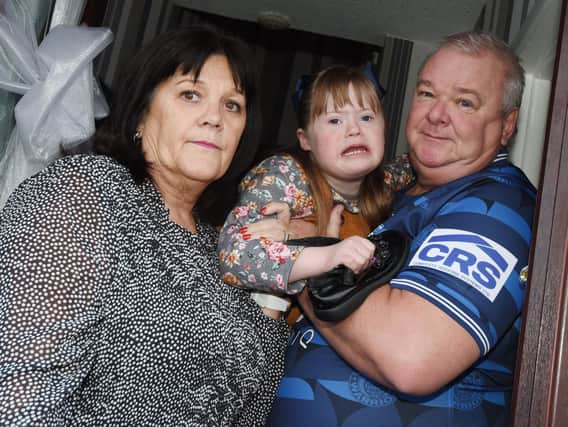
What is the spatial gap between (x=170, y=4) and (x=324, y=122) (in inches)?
93.6

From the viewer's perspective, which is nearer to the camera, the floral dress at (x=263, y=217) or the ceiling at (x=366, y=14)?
the floral dress at (x=263, y=217)

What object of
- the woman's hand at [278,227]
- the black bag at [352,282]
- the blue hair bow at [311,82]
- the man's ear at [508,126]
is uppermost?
the blue hair bow at [311,82]

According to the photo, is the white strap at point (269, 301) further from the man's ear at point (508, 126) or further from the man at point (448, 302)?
the man's ear at point (508, 126)

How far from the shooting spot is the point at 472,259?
1446 mm

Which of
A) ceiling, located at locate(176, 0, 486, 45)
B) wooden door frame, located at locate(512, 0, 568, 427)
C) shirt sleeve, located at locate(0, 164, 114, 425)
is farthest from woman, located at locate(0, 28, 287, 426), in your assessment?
ceiling, located at locate(176, 0, 486, 45)

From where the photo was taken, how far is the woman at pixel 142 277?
3.95ft

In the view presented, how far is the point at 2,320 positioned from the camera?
3.88ft

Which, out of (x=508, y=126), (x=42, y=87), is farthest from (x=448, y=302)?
(x=42, y=87)

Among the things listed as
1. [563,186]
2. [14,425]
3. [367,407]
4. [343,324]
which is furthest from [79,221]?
[563,186]

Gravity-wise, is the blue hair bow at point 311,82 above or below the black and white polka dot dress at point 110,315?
above

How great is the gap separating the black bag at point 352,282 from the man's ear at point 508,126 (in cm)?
60

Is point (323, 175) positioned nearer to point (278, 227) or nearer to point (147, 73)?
point (278, 227)

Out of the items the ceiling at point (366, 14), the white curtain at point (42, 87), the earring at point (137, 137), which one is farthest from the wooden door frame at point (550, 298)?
the ceiling at point (366, 14)

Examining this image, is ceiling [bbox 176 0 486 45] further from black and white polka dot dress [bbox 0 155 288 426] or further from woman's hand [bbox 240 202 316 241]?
black and white polka dot dress [bbox 0 155 288 426]
